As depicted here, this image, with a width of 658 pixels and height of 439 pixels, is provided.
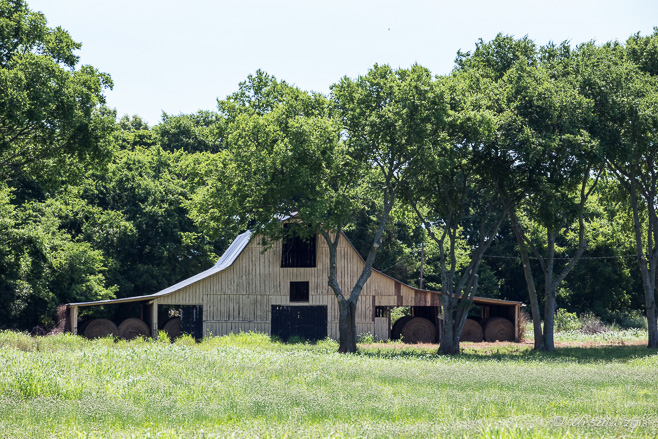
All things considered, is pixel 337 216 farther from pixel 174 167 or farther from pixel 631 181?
pixel 174 167

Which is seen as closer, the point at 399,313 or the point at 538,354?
the point at 538,354

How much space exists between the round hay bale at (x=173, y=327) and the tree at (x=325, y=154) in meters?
11.1

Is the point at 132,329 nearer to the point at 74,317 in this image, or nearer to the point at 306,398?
the point at 74,317

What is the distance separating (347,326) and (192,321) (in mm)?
12080

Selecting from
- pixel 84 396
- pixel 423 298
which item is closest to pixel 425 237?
pixel 423 298

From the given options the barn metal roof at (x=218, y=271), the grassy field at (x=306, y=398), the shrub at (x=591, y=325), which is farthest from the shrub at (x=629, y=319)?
the grassy field at (x=306, y=398)

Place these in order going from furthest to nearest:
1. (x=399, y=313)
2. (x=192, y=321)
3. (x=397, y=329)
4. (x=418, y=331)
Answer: (x=399, y=313) → (x=397, y=329) → (x=418, y=331) → (x=192, y=321)

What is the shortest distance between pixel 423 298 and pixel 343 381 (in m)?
25.8

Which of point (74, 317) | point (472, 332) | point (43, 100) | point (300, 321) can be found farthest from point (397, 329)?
point (43, 100)

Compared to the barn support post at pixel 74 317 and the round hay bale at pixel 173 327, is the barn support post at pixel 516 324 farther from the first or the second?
the barn support post at pixel 74 317

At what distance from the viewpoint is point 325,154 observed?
33.0 metres

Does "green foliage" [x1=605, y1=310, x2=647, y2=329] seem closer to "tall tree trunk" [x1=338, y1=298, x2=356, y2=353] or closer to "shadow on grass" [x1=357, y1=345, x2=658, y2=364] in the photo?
"shadow on grass" [x1=357, y1=345, x2=658, y2=364]

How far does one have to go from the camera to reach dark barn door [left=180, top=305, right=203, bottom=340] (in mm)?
42500

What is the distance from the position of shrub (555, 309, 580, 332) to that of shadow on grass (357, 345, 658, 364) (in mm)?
15219
